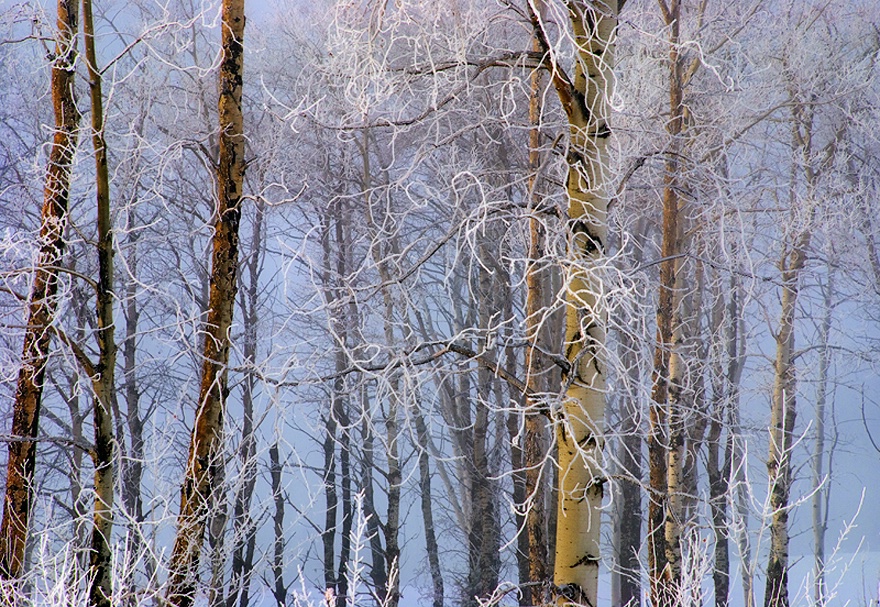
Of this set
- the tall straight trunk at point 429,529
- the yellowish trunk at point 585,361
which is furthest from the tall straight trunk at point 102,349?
the tall straight trunk at point 429,529

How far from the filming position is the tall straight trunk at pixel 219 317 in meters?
4.45

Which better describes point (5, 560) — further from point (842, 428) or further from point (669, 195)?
point (842, 428)

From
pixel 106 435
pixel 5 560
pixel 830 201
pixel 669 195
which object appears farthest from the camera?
pixel 830 201

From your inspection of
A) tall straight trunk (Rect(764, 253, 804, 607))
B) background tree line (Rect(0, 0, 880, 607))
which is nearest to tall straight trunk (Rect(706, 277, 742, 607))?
background tree line (Rect(0, 0, 880, 607))

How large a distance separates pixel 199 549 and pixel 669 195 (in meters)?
5.35

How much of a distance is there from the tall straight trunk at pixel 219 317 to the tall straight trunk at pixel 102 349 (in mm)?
Answer: 477

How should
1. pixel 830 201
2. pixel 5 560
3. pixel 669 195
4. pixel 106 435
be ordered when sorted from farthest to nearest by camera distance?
pixel 830 201, pixel 669 195, pixel 5 560, pixel 106 435

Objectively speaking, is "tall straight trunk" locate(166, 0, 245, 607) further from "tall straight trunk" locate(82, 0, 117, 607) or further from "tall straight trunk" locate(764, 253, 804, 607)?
"tall straight trunk" locate(764, 253, 804, 607)

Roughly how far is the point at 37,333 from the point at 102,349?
2.46 feet

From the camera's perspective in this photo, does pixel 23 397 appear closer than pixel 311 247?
Yes

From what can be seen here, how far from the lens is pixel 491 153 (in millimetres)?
10062

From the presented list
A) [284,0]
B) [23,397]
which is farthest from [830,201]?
[23,397]

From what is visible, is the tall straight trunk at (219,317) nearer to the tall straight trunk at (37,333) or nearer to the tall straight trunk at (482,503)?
the tall straight trunk at (37,333)

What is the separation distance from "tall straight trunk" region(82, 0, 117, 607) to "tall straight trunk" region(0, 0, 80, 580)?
0.31 metres
